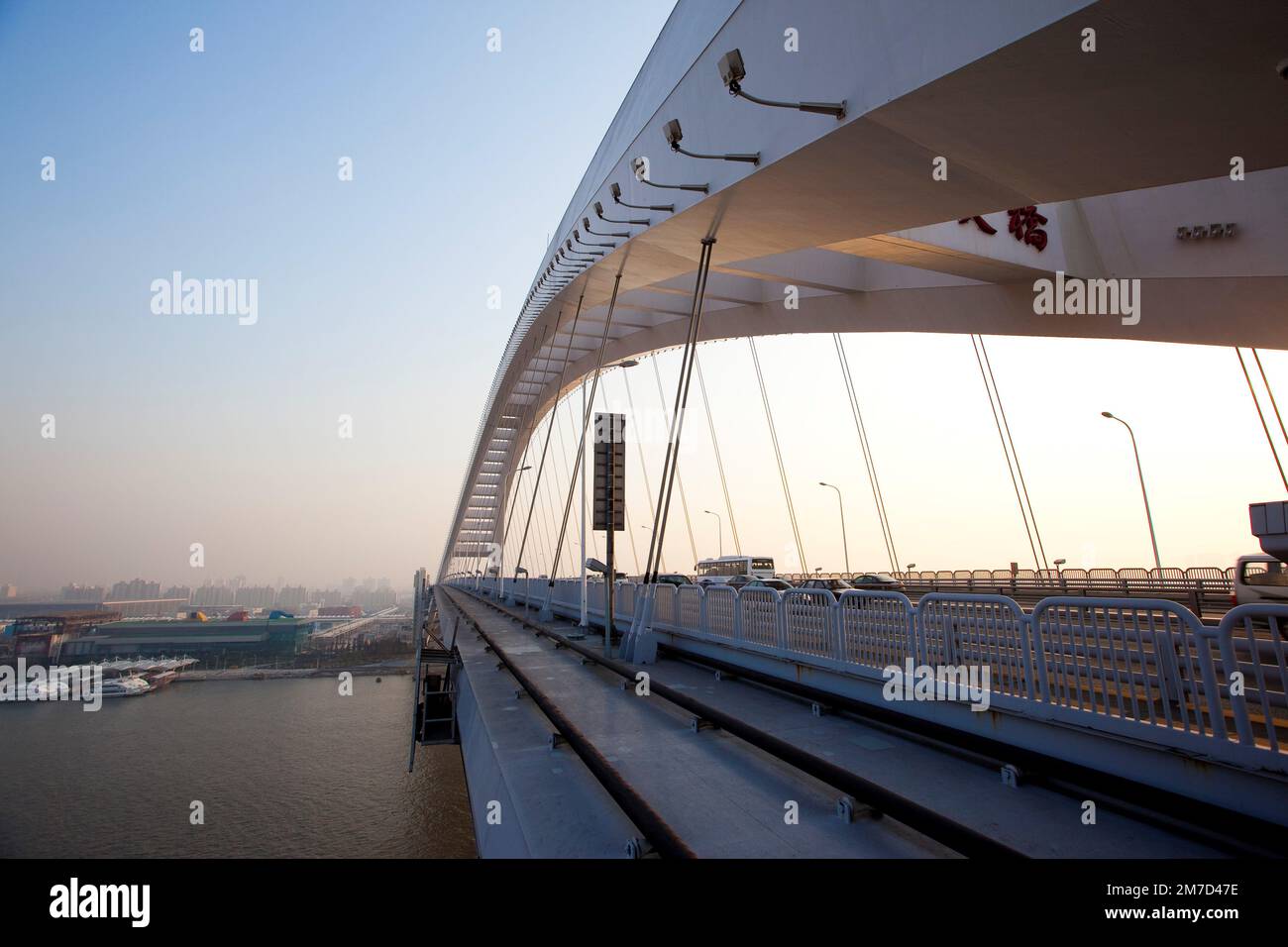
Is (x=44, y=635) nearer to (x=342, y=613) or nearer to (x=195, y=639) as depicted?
(x=195, y=639)

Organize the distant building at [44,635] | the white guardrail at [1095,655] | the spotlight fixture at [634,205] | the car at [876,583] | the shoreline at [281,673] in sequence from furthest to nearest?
1. the shoreline at [281,673]
2. the distant building at [44,635]
3. the car at [876,583]
4. the spotlight fixture at [634,205]
5. the white guardrail at [1095,655]

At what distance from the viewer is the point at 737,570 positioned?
1085 inches

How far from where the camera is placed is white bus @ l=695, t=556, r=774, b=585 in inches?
1029

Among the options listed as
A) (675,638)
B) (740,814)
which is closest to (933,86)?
(740,814)

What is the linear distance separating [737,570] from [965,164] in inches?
842

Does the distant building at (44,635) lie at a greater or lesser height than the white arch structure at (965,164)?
lesser

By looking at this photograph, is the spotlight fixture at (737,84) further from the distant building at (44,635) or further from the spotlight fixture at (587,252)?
the distant building at (44,635)

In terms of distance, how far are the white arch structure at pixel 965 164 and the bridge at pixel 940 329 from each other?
0.14ft

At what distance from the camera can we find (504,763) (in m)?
5.85

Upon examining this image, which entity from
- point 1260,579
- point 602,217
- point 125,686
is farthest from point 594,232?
point 125,686

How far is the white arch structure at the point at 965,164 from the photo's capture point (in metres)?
5.38

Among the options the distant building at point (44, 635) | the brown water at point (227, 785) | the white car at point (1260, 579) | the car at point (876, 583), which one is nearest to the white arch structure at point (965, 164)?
the white car at point (1260, 579)
